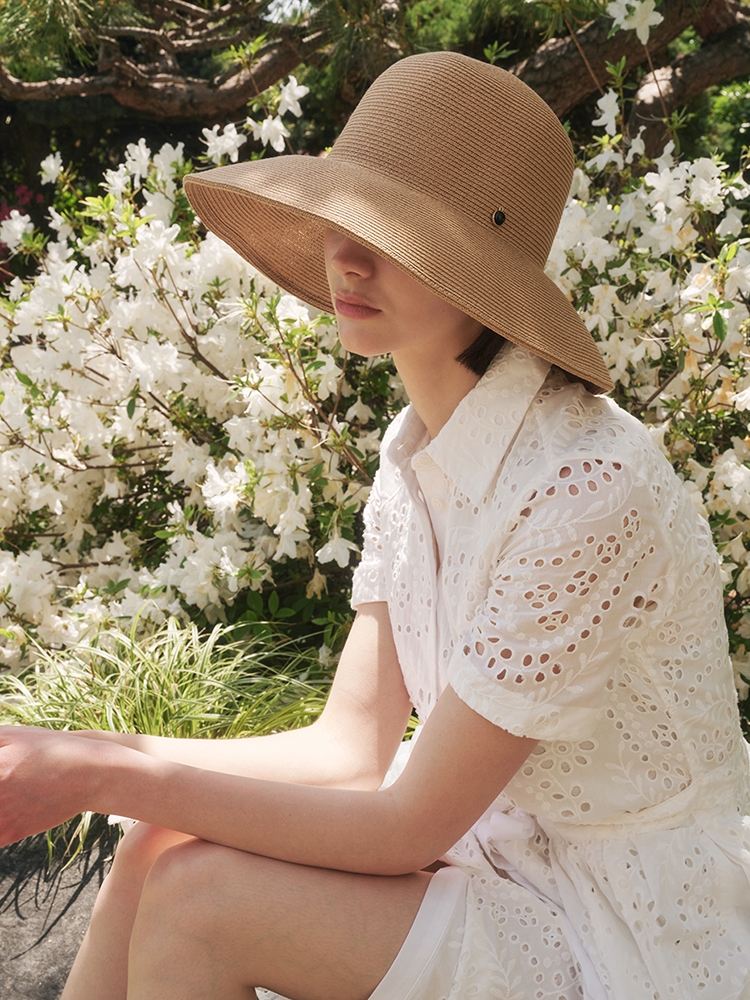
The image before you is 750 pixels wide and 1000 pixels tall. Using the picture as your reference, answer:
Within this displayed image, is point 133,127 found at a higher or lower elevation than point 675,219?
lower

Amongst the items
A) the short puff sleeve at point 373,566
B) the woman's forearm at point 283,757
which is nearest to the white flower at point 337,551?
the short puff sleeve at point 373,566

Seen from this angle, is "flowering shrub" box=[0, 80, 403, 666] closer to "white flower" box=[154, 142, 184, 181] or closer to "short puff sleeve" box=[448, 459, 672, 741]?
"white flower" box=[154, 142, 184, 181]

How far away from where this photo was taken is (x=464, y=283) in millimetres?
1226

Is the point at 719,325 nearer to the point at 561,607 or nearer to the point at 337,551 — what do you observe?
the point at 337,551

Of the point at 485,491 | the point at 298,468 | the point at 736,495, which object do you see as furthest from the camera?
the point at 298,468

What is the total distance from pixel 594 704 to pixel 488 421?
40cm

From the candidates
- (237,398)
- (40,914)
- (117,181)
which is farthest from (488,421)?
(117,181)

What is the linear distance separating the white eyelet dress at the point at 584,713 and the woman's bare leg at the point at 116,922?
0.41 meters

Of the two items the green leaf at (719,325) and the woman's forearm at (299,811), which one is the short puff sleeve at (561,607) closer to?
the woman's forearm at (299,811)

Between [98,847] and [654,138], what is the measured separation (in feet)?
10.2

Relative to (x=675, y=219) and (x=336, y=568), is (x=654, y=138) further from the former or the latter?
(x=336, y=568)

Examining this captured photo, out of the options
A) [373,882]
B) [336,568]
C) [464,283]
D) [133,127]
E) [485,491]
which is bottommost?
[133,127]

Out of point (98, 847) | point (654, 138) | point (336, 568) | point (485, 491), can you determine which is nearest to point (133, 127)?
point (654, 138)

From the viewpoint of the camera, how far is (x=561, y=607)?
1.20m
